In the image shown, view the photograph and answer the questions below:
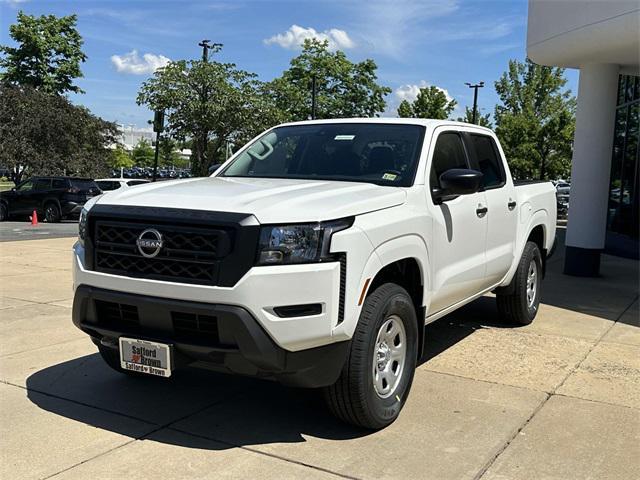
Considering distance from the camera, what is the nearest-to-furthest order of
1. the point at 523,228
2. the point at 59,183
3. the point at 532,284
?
the point at 523,228 < the point at 532,284 < the point at 59,183

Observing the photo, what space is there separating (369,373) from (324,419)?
26.1 inches

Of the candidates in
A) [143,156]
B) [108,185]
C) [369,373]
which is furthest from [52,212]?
[143,156]

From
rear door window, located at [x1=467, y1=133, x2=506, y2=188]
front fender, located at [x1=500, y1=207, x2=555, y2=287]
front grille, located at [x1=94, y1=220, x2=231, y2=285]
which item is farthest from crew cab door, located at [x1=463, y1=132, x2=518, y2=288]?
front grille, located at [x1=94, y1=220, x2=231, y2=285]

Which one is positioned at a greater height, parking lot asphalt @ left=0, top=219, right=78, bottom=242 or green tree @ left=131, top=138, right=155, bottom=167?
green tree @ left=131, top=138, right=155, bottom=167

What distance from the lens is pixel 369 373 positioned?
3.74 metres

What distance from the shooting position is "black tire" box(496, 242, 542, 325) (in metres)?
6.59

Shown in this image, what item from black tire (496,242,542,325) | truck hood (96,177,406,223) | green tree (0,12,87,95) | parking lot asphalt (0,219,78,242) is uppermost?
green tree (0,12,87,95)

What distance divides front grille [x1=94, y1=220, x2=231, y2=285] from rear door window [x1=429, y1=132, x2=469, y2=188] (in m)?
1.84

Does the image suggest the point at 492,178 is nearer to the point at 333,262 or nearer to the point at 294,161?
the point at 294,161

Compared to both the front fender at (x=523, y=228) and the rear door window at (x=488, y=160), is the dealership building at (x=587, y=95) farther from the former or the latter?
the rear door window at (x=488, y=160)

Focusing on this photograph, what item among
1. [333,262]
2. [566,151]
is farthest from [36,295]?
[566,151]

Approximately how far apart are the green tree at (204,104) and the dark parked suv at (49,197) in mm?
4487

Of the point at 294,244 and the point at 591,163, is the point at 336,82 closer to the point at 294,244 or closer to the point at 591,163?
the point at 591,163

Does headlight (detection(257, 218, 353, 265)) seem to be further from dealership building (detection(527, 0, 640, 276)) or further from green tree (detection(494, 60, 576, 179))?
green tree (detection(494, 60, 576, 179))
